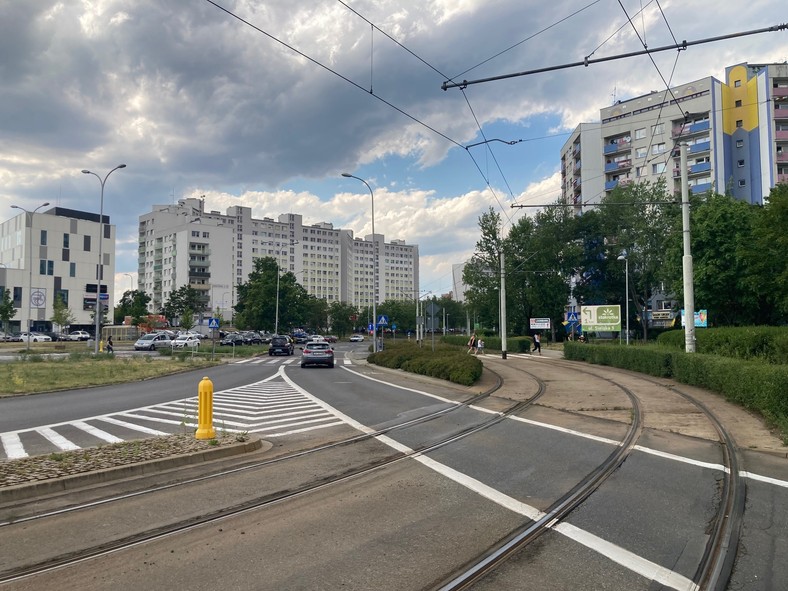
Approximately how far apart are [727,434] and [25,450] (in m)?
11.5

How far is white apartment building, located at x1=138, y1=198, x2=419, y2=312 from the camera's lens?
121688 millimetres

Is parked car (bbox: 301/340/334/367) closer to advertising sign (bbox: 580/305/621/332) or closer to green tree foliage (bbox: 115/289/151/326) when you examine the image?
advertising sign (bbox: 580/305/621/332)

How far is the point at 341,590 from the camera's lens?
395 cm

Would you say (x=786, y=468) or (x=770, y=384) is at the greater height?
(x=770, y=384)

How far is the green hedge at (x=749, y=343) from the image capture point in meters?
16.2

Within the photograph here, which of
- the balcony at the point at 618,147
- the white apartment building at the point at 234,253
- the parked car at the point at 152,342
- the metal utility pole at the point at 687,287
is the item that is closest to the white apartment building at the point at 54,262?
the white apartment building at the point at 234,253

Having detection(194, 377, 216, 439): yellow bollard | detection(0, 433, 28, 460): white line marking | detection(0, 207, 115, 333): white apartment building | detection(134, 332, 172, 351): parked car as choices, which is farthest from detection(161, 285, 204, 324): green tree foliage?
detection(194, 377, 216, 439): yellow bollard

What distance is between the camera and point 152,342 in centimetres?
5097

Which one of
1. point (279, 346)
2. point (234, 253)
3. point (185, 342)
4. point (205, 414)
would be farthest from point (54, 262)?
point (205, 414)

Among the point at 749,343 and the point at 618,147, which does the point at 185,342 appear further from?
the point at 618,147

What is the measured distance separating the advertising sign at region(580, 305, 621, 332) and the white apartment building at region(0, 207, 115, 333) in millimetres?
78691

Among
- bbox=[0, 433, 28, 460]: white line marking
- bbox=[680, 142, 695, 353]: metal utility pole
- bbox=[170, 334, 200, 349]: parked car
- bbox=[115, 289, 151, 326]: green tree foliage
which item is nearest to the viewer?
bbox=[0, 433, 28, 460]: white line marking

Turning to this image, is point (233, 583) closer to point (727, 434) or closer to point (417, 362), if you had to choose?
point (727, 434)

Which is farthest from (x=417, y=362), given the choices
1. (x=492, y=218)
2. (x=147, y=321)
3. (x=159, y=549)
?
(x=147, y=321)
